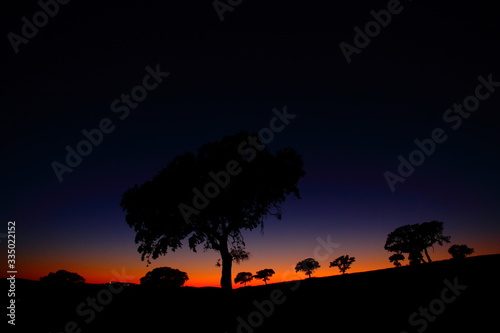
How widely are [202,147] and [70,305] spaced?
15.2 metres

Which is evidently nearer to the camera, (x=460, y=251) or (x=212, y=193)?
(x=212, y=193)

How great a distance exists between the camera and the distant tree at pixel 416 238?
Result: 61.3 metres

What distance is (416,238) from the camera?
63281mm

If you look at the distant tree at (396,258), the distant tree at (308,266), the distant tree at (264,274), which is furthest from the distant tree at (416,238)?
the distant tree at (264,274)

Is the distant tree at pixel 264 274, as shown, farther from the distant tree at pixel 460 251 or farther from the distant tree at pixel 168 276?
the distant tree at pixel 460 251

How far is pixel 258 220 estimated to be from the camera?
79.8 feet

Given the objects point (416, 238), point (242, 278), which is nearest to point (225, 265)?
point (416, 238)

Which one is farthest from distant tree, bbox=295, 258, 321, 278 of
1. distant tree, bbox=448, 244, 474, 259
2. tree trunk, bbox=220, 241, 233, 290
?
tree trunk, bbox=220, 241, 233, 290

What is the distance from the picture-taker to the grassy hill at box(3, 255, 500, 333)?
302 inches

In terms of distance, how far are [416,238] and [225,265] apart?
2486 inches

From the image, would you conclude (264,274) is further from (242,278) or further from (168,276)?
(168,276)

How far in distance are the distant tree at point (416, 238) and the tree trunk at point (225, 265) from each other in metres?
61.6

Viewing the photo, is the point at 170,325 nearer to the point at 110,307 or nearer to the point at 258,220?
the point at 110,307

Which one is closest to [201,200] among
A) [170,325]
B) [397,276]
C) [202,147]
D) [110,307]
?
[202,147]
